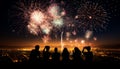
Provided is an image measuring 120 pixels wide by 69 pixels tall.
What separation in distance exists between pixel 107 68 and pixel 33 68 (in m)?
3.01

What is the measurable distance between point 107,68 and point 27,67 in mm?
3238

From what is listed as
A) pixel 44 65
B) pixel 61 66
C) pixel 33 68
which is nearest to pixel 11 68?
pixel 33 68

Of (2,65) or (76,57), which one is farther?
(76,57)

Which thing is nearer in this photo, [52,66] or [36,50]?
[52,66]

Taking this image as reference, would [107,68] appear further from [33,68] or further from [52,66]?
[33,68]

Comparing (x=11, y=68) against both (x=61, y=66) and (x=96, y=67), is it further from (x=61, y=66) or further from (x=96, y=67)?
(x=96, y=67)

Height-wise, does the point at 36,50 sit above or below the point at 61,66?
above

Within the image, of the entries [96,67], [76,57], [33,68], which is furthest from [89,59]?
[33,68]

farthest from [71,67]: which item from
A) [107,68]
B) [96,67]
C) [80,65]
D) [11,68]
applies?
[11,68]

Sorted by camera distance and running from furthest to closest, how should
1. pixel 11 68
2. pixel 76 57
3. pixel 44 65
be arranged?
pixel 76 57
pixel 44 65
pixel 11 68

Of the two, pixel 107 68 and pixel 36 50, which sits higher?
pixel 36 50

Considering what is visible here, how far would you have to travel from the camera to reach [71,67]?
734cm

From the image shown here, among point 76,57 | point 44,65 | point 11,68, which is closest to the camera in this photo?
point 11,68

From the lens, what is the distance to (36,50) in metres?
9.27
